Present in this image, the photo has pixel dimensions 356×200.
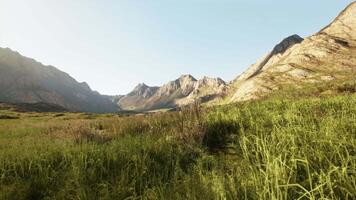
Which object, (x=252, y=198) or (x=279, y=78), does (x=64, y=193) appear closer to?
(x=252, y=198)

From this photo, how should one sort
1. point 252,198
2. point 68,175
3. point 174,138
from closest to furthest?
1. point 252,198
2. point 68,175
3. point 174,138

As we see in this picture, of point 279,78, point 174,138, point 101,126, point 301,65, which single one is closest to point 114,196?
point 174,138

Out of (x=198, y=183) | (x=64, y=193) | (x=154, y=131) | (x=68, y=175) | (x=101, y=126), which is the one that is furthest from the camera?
(x=101, y=126)

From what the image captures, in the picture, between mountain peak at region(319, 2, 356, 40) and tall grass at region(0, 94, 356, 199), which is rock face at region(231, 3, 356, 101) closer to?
mountain peak at region(319, 2, 356, 40)

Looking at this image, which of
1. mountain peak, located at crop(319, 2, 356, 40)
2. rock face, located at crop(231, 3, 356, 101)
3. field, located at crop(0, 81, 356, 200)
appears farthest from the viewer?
mountain peak, located at crop(319, 2, 356, 40)

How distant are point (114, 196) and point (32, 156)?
2766mm

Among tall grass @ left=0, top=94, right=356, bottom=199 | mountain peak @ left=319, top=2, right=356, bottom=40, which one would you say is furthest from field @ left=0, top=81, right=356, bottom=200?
mountain peak @ left=319, top=2, right=356, bottom=40

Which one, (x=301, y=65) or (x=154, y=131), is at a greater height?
(x=301, y=65)

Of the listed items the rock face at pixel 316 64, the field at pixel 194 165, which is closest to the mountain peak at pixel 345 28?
the rock face at pixel 316 64

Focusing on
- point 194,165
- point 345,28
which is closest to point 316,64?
point 345,28

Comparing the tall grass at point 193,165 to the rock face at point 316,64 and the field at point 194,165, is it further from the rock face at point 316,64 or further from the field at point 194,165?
the rock face at point 316,64

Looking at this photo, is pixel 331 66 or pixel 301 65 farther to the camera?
pixel 301 65

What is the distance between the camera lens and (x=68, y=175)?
529 cm

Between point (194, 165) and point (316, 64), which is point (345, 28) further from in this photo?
point (194, 165)
